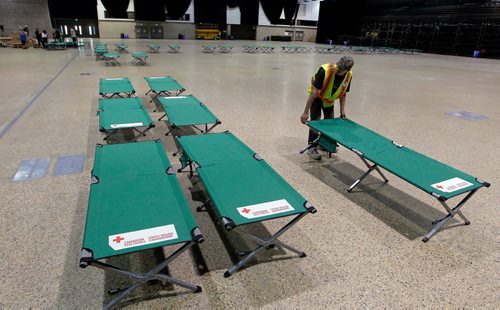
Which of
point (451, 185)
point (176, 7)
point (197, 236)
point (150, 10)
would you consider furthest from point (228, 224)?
point (176, 7)

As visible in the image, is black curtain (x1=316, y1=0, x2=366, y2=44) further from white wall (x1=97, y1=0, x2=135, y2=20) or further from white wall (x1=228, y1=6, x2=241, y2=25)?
white wall (x1=97, y1=0, x2=135, y2=20)

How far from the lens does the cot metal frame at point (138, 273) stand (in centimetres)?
150

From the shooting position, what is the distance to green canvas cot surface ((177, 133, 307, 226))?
1.91 metres

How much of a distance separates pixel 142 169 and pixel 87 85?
245 inches

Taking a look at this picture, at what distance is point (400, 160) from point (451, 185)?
51cm

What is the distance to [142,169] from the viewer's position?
2.39 meters

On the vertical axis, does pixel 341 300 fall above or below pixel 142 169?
below

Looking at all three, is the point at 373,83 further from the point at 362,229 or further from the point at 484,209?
the point at 362,229

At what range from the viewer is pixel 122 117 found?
12.7 ft

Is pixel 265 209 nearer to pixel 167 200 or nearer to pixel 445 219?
pixel 167 200

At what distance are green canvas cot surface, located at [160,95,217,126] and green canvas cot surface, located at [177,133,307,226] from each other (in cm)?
88

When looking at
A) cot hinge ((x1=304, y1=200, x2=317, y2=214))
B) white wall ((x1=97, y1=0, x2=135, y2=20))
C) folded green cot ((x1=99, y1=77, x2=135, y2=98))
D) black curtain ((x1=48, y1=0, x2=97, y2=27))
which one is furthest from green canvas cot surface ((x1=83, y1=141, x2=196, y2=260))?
white wall ((x1=97, y1=0, x2=135, y2=20))

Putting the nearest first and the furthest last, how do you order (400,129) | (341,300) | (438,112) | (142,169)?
(341,300)
(142,169)
(400,129)
(438,112)

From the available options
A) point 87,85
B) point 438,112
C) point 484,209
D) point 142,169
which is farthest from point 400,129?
point 87,85
